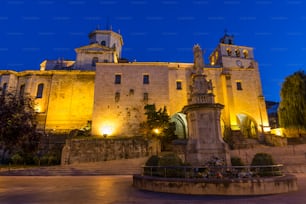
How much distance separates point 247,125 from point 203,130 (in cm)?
3040

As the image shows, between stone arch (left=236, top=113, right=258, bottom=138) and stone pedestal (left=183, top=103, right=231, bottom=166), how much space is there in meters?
26.0

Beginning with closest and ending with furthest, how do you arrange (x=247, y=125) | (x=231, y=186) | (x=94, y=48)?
(x=231, y=186)
(x=247, y=125)
(x=94, y=48)

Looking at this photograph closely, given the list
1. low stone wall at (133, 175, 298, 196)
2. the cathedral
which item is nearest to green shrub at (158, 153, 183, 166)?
low stone wall at (133, 175, 298, 196)

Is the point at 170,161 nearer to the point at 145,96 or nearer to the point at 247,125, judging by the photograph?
the point at 145,96

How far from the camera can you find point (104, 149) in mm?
23344

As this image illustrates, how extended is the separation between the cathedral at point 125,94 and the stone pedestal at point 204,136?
20211mm

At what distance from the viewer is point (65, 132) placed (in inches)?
1224

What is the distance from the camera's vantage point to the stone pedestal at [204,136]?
33.6 feet

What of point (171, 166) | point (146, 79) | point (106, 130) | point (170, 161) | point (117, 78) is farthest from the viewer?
point (146, 79)

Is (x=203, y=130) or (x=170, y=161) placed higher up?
(x=203, y=130)

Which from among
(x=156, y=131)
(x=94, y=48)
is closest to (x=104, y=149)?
(x=156, y=131)

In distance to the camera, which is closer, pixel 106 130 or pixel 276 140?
pixel 276 140

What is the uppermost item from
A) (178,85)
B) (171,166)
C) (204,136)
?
(178,85)

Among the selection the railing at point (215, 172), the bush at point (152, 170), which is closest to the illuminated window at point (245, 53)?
the railing at point (215, 172)
